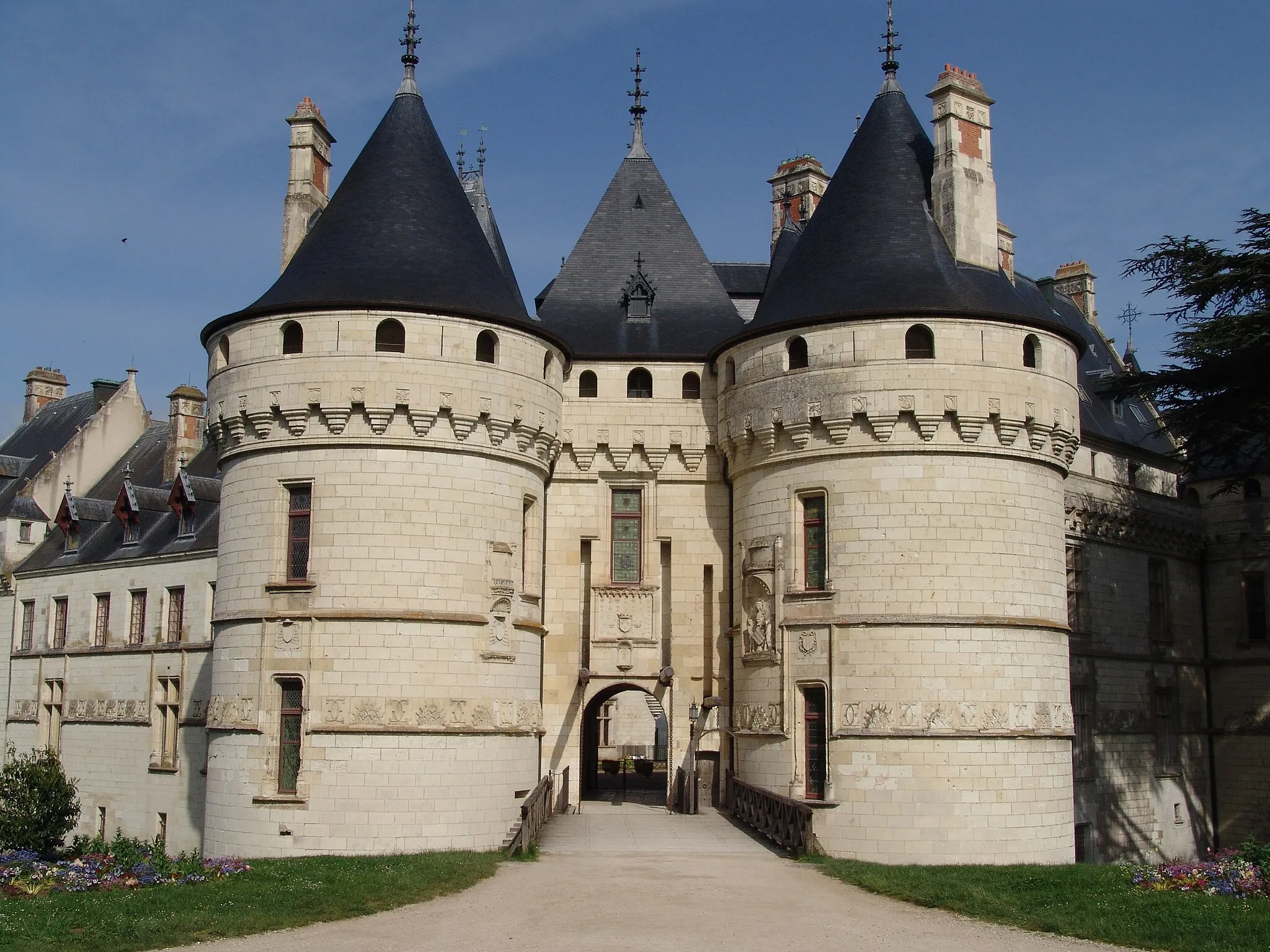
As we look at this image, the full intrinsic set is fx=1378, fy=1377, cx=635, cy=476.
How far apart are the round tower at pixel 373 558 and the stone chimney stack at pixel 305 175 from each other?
3231 millimetres

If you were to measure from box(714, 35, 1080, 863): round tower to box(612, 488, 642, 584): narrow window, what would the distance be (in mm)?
2825

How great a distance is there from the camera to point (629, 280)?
27.4 m

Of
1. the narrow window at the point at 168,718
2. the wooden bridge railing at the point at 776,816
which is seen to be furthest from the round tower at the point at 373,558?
the narrow window at the point at 168,718

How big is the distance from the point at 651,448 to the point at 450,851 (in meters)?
8.35

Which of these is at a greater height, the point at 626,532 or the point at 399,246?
the point at 399,246

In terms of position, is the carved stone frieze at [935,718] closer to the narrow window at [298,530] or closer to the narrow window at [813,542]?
the narrow window at [813,542]

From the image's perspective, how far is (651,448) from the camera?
25.2 m

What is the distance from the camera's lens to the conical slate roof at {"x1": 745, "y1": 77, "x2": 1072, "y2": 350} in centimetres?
2208

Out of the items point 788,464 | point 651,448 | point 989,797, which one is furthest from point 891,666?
point 651,448

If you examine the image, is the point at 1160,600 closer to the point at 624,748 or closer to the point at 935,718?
the point at 935,718

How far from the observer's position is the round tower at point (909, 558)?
68.2ft

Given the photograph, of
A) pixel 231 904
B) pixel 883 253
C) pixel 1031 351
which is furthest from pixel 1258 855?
pixel 231 904

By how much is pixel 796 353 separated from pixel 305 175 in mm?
10241

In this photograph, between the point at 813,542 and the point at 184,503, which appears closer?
the point at 813,542
